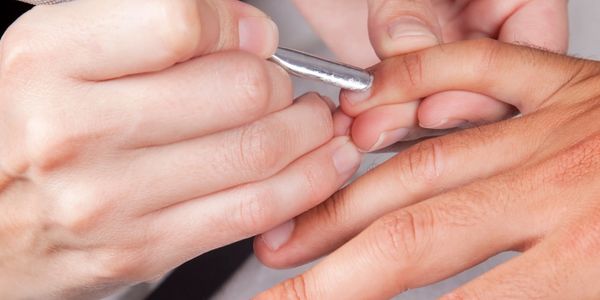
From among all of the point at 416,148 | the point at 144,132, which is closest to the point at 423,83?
the point at 416,148

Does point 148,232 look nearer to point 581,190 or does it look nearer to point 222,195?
point 222,195

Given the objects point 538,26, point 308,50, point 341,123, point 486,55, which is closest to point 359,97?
point 341,123

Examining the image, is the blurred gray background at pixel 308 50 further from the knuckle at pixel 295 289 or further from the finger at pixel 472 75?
the knuckle at pixel 295 289

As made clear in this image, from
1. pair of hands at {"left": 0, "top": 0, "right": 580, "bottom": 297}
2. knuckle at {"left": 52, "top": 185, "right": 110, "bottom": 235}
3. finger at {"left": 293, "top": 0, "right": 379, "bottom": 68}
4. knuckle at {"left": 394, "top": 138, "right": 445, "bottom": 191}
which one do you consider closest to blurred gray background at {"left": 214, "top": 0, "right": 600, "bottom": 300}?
finger at {"left": 293, "top": 0, "right": 379, "bottom": 68}

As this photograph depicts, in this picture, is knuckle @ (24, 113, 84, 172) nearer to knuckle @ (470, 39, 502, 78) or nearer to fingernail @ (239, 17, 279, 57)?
fingernail @ (239, 17, 279, 57)

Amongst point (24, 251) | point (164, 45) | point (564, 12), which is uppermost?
point (564, 12)

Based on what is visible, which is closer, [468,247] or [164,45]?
[164,45]
